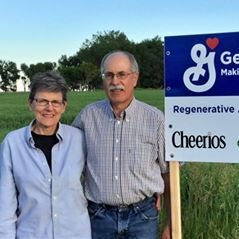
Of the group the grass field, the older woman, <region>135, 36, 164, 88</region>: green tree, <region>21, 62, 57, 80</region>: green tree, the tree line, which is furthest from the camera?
<region>135, 36, 164, 88</region>: green tree

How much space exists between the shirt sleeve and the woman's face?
0.28 metres

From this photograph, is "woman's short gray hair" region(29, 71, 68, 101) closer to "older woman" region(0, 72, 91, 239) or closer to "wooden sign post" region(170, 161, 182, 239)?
"older woman" region(0, 72, 91, 239)

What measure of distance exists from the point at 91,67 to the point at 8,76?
460 inches

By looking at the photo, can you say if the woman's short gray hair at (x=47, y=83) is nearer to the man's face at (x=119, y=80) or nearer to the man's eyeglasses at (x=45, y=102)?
the man's eyeglasses at (x=45, y=102)

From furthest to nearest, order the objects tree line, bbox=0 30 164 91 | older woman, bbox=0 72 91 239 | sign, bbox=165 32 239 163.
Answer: tree line, bbox=0 30 164 91
sign, bbox=165 32 239 163
older woman, bbox=0 72 91 239

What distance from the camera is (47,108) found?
3.45 metres

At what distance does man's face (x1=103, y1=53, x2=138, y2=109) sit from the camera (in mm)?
3594

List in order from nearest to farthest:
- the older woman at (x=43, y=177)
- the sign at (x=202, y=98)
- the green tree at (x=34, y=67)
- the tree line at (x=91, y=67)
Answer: the older woman at (x=43, y=177) → the sign at (x=202, y=98) → the green tree at (x=34, y=67) → the tree line at (x=91, y=67)

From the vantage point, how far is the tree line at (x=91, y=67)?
70.2 m

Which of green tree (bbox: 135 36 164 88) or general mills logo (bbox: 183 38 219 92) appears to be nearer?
general mills logo (bbox: 183 38 219 92)

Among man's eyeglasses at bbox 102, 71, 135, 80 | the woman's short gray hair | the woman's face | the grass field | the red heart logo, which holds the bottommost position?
the grass field

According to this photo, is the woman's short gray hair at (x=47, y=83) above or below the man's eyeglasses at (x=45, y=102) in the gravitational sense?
above

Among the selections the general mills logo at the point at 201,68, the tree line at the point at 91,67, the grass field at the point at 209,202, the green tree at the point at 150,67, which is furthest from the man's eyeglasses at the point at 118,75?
the green tree at the point at 150,67

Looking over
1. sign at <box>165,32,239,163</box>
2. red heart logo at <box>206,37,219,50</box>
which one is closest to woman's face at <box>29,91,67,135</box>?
sign at <box>165,32,239,163</box>
